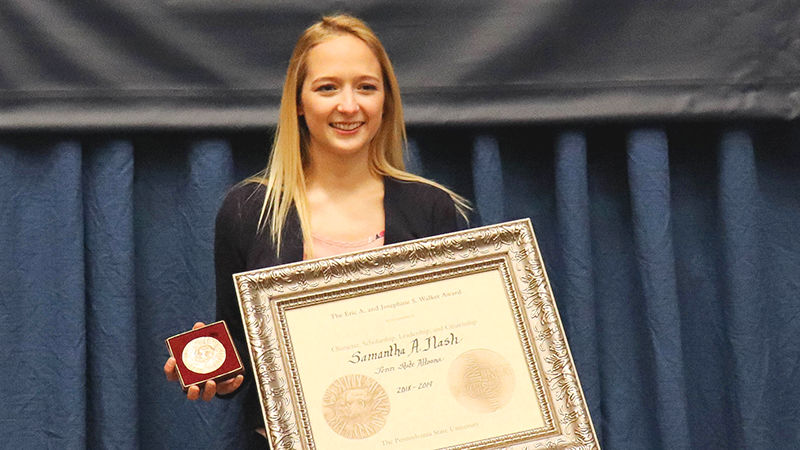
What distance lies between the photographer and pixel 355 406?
1.34 meters

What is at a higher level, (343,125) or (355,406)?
(343,125)

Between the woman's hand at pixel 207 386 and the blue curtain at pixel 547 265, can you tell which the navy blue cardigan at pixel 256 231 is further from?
the blue curtain at pixel 547 265

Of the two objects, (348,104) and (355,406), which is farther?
(348,104)

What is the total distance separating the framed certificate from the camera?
4.38ft

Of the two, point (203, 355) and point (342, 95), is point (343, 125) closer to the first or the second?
point (342, 95)

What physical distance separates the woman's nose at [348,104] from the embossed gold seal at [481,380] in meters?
0.43

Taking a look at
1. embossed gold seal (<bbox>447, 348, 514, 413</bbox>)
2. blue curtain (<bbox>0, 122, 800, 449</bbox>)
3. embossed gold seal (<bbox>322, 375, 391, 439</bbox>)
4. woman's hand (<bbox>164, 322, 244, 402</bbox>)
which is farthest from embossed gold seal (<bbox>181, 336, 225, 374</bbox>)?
blue curtain (<bbox>0, 122, 800, 449</bbox>)

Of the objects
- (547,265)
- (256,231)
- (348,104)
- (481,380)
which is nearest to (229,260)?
(256,231)

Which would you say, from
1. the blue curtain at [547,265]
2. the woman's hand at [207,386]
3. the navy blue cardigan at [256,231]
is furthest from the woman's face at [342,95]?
the blue curtain at [547,265]

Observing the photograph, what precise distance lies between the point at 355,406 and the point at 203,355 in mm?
238

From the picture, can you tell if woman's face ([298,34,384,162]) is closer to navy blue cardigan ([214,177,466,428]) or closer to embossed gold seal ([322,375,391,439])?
navy blue cardigan ([214,177,466,428])

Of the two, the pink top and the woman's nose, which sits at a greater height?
the woman's nose

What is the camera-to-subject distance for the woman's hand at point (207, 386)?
4.50 ft

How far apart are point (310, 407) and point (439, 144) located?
896 mm
